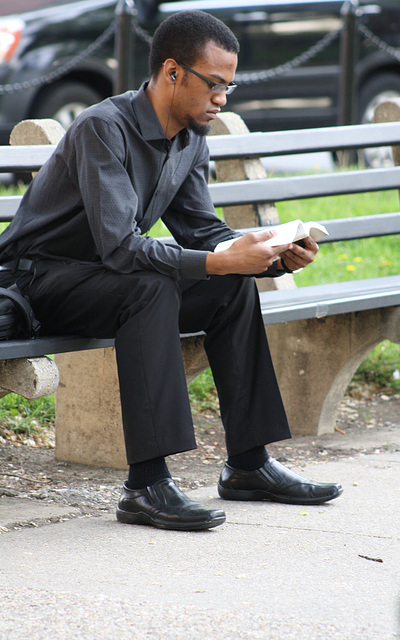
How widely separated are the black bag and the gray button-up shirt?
0.25 metres

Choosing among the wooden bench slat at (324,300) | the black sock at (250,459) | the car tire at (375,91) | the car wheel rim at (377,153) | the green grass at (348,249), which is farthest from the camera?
the car tire at (375,91)

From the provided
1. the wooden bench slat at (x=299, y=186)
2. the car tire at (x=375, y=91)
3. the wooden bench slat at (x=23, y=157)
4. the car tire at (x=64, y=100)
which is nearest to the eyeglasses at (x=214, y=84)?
the wooden bench slat at (x=23, y=157)

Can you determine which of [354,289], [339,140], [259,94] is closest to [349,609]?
[354,289]

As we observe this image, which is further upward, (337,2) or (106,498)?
(337,2)

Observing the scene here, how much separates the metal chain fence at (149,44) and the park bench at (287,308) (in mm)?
3331

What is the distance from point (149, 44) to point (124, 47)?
0.70 meters

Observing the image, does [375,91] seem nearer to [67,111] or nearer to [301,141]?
[67,111]

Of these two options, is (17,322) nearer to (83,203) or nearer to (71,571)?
(83,203)

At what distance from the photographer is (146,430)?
2.87 meters

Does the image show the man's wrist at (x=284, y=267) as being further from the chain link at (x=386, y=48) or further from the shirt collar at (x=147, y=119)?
the chain link at (x=386, y=48)

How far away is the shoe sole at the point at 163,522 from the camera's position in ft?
9.44

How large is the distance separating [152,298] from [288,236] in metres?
0.44

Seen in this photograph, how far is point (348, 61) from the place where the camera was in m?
Result: 8.68

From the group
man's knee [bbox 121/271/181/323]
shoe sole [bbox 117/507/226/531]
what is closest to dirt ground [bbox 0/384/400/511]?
shoe sole [bbox 117/507/226/531]
